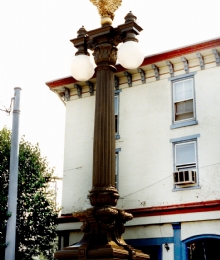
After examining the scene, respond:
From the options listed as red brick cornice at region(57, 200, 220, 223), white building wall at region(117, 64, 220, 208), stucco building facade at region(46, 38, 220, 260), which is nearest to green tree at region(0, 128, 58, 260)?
stucco building facade at region(46, 38, 220, 260)

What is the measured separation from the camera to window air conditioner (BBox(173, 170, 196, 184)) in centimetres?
1672

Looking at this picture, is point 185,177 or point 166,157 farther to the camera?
point 166,157

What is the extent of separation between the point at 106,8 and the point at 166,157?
377 inches

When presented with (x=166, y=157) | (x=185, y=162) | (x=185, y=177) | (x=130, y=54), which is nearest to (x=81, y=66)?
(x=130, y=54)

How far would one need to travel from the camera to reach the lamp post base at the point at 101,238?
7.59m

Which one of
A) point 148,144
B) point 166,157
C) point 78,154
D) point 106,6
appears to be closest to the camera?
point 106,6

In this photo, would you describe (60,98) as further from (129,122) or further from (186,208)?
(186,208)

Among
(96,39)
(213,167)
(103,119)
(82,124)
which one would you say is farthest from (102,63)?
(82,124)

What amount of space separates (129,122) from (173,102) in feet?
6.72

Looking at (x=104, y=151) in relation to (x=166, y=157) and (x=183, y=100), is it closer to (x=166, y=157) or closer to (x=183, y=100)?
(x=166, y=157)

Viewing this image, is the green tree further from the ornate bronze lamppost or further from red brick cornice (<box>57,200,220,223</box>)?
the ornate bronze lamppost

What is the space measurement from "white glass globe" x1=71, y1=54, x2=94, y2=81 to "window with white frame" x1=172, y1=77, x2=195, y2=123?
31.2ft

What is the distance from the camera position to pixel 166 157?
58.7 feet

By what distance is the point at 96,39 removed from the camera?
29.9ft
